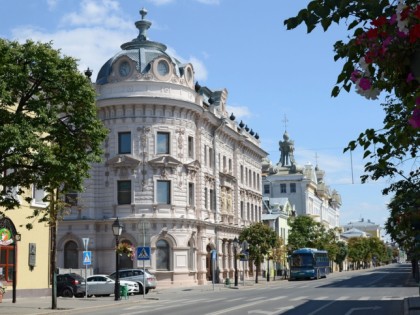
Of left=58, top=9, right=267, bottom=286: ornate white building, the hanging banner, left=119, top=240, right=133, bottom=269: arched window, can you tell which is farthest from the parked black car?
left=119, top=240, right=133, bottom=269: arched window

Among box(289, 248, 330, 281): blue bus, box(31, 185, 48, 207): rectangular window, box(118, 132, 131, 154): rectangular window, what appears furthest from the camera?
box(289, 248, 330, 281): blue bus

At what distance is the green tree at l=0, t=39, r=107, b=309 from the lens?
2109cm

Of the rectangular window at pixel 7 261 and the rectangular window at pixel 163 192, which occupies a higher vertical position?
the rectangular window at pixel 163 192

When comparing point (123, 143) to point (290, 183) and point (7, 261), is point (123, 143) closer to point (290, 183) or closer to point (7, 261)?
point (7, 261)

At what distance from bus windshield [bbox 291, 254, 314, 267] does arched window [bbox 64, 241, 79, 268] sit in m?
26.3

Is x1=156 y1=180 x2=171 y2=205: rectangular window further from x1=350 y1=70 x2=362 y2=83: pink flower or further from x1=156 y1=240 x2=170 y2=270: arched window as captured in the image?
x1=350 y1=70 x2=362 y2=83: pink flower

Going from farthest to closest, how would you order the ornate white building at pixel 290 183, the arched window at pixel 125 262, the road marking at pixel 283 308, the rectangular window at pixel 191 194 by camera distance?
1. the ornate white building at pixel 290 183
2. the rectangular window at pixel 191 194
3. the arched window at pixel 125 262
4. the road marking at pixel 283 308

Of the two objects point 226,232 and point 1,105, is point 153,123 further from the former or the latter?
point 1,105

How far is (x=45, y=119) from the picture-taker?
21.6 metres

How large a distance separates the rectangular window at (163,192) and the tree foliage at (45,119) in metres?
26.1

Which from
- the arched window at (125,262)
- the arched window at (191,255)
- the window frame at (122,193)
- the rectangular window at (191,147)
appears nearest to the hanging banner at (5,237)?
the window frame at (122,193)

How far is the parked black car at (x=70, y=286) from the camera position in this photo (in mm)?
37344

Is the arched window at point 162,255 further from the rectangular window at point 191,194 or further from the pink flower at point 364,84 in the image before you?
the pink flower at point 364,84

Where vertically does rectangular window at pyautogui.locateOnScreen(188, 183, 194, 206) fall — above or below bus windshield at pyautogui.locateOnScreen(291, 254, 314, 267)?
above
